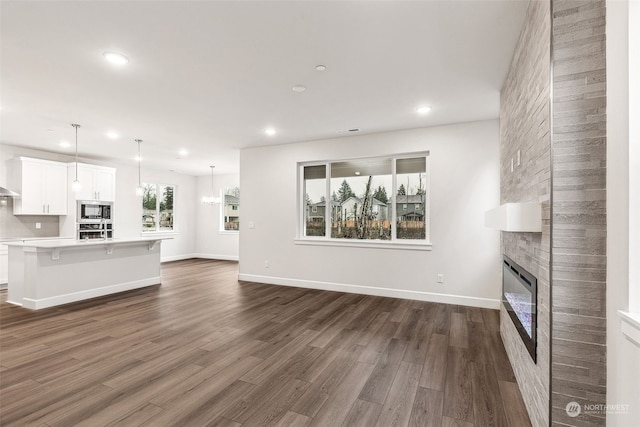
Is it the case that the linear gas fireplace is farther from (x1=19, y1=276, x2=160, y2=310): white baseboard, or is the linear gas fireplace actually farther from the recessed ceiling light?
(x1=19, y1=276, x2=160, y2=310): white baseboard

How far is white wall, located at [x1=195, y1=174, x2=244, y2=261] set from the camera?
9.38 m

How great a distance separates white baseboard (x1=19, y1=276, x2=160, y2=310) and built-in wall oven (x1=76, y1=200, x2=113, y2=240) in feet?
7.48

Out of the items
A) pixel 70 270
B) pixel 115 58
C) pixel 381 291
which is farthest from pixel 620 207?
pixel 70 270

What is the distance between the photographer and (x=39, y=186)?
6047mm

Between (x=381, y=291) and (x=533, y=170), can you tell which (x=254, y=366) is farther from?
(x=381, y=291)

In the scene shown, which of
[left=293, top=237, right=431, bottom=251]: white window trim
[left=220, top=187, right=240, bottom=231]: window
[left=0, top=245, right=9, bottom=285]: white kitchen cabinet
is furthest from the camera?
[left=220, top=187, right=240, bottom=231]: window

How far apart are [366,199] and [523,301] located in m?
3.37

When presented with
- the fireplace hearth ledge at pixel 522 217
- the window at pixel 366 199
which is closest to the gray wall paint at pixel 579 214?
the fireplace hearth ledge at pixel 522 217

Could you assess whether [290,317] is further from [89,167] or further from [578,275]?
[89,167]

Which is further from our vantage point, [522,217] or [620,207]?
[522,217]

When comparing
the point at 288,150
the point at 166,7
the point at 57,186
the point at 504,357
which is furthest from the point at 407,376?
the point at 57,186

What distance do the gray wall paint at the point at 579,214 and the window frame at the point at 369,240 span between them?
322 centimetres

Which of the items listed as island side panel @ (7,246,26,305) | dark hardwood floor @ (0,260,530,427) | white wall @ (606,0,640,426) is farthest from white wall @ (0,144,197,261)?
white wall @ (606,0,640,426)

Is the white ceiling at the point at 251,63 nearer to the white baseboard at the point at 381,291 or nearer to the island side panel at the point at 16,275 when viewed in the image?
the island side panel at the point at 16,275
